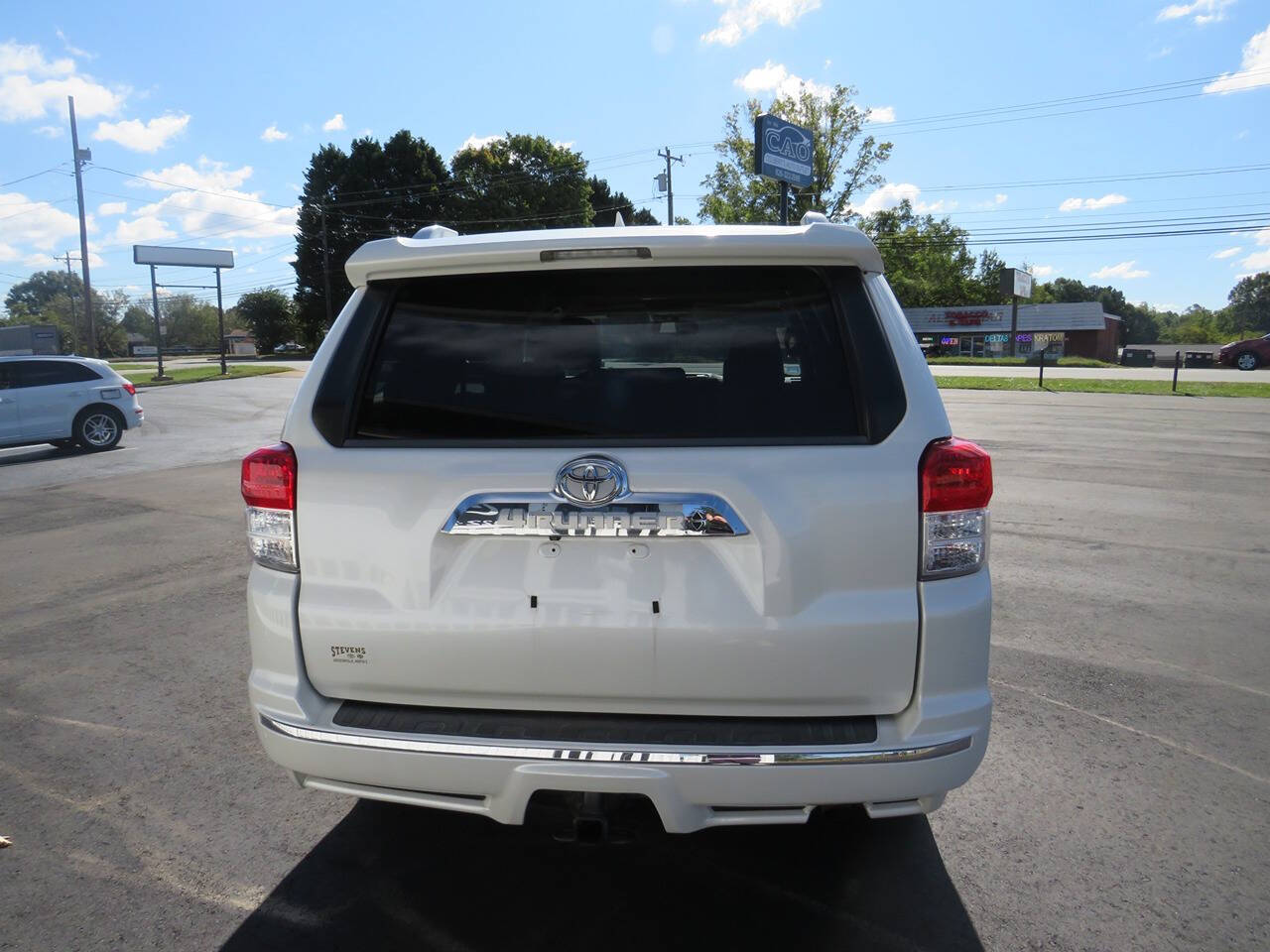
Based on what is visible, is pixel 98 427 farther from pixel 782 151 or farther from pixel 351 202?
pixel 351 202

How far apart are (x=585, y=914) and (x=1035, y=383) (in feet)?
108

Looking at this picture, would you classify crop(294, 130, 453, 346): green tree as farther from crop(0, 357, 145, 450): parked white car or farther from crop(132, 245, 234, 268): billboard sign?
crop(0, 357, 145, 450): parked white car

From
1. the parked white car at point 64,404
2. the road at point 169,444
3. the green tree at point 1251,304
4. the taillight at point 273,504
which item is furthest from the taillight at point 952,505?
the green tree at point 1251,304

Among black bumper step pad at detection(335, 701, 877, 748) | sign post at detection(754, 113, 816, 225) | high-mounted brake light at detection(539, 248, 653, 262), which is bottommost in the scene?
black bumper step pad at detection(335, 701, 877, 748)

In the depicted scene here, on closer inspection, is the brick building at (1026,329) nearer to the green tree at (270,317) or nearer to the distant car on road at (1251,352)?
the distant car on road at (1251,352)

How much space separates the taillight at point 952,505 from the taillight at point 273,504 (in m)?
1.68

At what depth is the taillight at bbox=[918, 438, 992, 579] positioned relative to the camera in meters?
2.30

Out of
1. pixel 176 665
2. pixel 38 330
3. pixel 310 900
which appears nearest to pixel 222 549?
pixel 176 665

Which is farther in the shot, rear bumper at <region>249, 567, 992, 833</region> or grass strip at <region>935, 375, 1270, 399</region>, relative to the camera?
grass strip at <region>935, 375, 1270, 399</region>

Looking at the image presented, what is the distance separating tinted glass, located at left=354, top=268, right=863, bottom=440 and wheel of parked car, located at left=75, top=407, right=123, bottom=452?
15634 mm

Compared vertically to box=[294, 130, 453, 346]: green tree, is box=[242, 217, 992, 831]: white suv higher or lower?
lower

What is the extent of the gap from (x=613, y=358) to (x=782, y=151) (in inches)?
953

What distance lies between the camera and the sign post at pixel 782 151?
78.5ft

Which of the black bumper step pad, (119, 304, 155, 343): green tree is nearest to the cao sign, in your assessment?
the black bumper step pad
